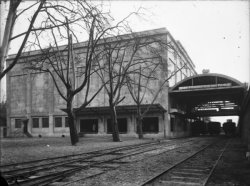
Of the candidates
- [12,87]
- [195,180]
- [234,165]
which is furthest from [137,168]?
[12,87]

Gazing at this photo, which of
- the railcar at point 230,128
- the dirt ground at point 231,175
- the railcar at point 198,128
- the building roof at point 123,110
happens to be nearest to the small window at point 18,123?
the building roof at point 123,110

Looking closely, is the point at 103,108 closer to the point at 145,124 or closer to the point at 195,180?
the point at 145,124

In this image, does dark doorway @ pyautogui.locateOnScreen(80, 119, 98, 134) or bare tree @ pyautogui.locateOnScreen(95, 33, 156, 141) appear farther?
dark doorway @ pyautogui.locateOnScreen(80, 119, 98, 134)

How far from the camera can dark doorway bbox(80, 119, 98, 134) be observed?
1612 inches

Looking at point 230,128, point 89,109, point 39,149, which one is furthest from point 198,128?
point 39,149

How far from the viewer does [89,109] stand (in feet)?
129

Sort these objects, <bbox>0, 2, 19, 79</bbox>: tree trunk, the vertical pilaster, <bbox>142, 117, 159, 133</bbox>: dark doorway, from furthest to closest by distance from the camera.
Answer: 1. the vertical pilaster
2. <bbox>142, 117, 159, 133</bbox>: dark doorway
3. <bbox>0, 2, 19, 79</bbox>: tree trunk

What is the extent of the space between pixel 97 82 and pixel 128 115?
24.1ft

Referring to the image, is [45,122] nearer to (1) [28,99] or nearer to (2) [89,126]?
(1) [28,99]

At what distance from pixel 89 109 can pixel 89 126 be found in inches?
133

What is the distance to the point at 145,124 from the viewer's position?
38031 millimetres

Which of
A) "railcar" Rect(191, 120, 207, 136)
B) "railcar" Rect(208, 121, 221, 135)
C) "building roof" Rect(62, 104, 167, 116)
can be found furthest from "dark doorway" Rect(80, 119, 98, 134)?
"railcar" Rect(208, 121, 221, 135)

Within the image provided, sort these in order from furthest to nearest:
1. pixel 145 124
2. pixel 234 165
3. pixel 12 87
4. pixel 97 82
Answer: pixel 12 87
pixel 97 82
pixel 145 124
pixel 234 165

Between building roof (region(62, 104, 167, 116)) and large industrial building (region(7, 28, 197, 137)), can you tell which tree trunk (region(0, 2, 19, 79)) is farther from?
→ building roof (region(62, 104, 167, 116))
